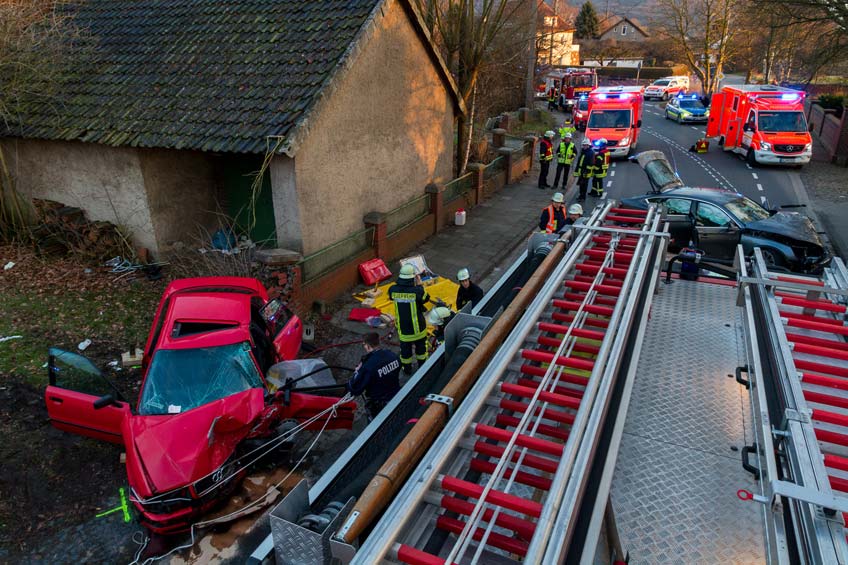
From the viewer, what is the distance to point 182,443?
5.41 metres

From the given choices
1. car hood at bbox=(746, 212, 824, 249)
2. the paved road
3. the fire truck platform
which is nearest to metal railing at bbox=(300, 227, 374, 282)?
the fire truck platform

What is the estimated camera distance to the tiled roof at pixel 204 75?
10.1 m

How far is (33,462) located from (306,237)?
215 inches

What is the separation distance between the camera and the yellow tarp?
34.1 feet

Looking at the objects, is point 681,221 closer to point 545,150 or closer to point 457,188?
point 457,188

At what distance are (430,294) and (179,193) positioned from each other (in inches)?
215

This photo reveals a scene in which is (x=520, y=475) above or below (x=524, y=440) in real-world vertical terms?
below

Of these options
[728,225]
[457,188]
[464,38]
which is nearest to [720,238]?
[728,225]

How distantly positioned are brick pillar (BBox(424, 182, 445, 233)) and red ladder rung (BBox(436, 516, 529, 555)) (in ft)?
39.9

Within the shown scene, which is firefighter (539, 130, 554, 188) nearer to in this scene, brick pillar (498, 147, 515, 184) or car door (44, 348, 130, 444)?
brick pillar (498, 147, 515, 184)

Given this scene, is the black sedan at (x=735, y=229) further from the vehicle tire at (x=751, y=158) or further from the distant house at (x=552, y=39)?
the vehicle tire at (x=751, y=158)

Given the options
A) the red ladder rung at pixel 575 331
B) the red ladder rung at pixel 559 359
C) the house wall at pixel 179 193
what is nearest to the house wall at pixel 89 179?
the house wall at pixel 179 193

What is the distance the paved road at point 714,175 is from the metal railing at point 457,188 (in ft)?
15.4

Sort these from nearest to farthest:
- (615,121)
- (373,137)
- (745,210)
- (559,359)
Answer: (559,359) → (745,210) → (373,137) → (615,121)
